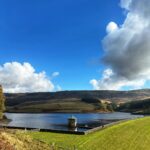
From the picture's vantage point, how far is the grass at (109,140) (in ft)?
196

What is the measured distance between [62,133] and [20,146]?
115 ft

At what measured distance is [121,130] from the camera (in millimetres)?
76312

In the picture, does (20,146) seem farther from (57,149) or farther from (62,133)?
(62,133)

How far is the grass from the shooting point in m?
59.8

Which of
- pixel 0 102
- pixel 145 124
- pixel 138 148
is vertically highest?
pixel 0 102

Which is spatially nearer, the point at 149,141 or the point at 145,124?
the point at 149,141

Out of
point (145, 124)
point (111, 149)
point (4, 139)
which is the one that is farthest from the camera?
point (145, 124)

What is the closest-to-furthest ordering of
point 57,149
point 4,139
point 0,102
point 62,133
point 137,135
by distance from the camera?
point 4,139 → point 57,149 → point 137,135 → point 62,133 → point 0,102

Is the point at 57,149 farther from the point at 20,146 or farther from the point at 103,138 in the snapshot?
the point at 103,138

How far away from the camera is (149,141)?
6575 cm

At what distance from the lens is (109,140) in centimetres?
6525

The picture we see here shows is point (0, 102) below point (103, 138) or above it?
above

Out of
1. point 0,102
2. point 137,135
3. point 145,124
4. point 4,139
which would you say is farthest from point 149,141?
point 0,102

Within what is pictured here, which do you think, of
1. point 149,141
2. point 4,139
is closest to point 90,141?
point 149,141
